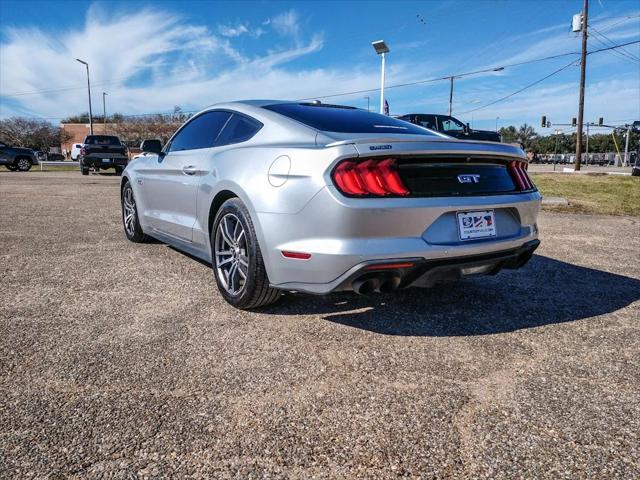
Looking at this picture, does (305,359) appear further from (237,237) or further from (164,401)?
(237,237)

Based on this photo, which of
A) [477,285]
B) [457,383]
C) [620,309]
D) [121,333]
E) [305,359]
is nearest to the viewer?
[457,383]

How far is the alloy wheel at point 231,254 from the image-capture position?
307 centimetres

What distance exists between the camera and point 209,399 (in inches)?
79.0

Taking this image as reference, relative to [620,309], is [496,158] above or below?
above

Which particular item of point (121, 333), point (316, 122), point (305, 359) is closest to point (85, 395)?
point (121, 333)

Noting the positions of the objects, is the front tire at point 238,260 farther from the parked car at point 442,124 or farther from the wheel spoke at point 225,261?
the parked car at point 442,124

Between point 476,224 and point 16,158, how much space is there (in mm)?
26452

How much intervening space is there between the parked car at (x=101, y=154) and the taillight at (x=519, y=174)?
19275 millimetres

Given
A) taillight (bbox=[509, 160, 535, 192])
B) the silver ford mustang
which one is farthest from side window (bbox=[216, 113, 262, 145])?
taillight (bbox=[509, 160, 535, 192])

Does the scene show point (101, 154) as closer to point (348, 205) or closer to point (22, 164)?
point (22, 164)

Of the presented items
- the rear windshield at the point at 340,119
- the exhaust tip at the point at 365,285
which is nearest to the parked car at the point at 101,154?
the rear windshield at the point at 340,119

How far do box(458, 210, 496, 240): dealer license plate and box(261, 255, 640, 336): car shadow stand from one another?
1.88ft

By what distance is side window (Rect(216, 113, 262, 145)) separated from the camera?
3.30 meters

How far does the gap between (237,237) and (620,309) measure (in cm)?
267
